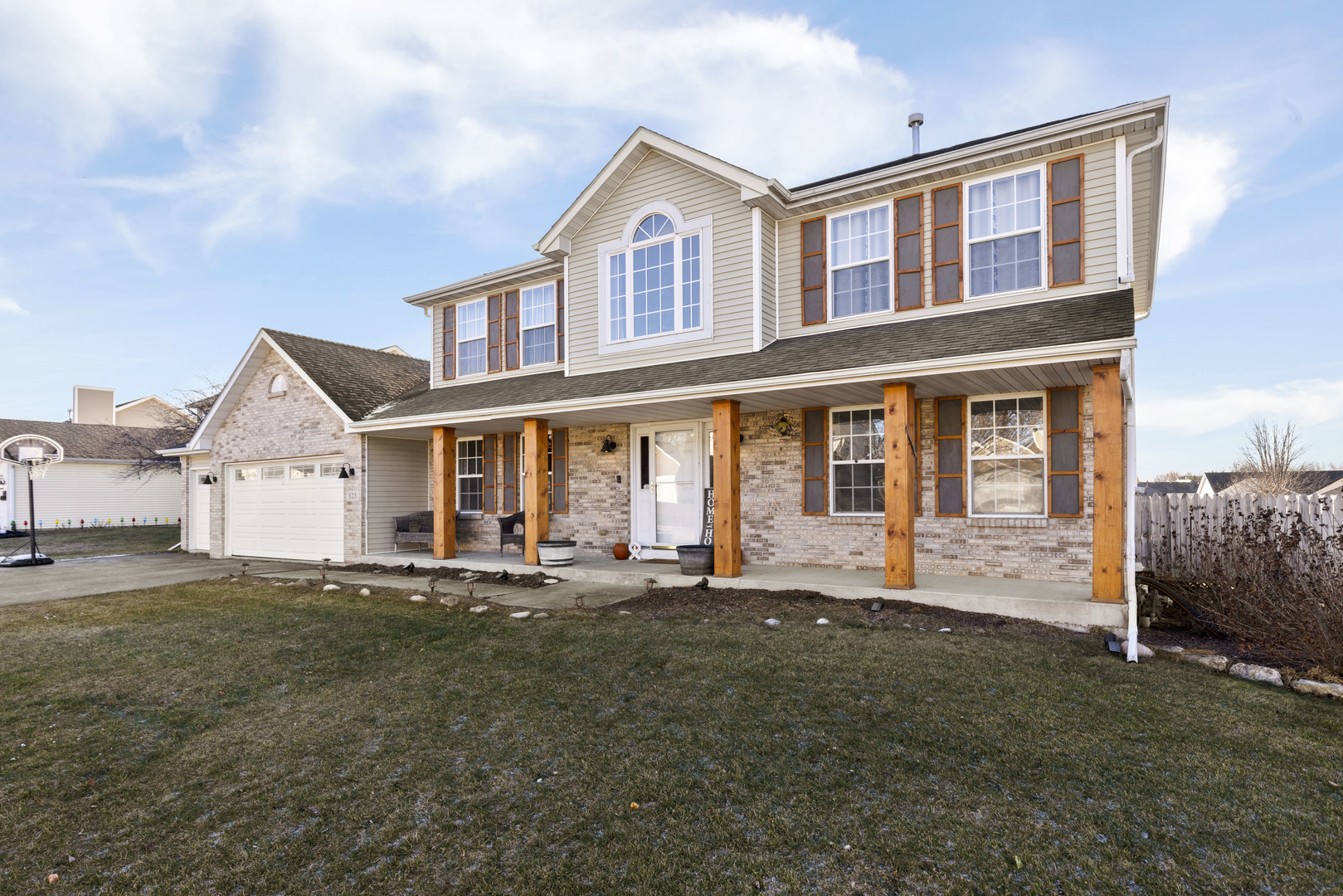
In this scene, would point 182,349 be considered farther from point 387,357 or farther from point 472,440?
point 472,440

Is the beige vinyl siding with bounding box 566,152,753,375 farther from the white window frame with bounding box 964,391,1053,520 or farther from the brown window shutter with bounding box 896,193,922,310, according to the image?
the white window frame with bounding box 964,391,1053,520

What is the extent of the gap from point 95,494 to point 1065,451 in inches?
1426

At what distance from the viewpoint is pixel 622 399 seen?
978cm

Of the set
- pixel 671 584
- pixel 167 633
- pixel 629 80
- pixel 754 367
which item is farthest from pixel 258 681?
pixel 629 80

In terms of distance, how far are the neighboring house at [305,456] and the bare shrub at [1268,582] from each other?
13.4 metres

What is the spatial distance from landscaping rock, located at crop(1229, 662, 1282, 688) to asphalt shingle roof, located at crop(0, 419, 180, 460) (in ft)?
114

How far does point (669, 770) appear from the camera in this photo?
3.71 metres

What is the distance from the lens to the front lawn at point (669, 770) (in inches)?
110

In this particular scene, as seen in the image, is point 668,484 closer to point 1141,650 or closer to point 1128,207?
point 1141,650

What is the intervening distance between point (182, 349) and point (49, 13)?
15.8 meters

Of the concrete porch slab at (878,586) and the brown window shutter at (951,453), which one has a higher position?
the brown window shutter at (951,453)

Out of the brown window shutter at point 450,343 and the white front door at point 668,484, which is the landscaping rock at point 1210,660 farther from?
the brown window shutter at point 450,343

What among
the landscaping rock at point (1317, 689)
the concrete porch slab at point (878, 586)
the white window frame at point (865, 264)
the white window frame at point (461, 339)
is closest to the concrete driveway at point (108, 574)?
the concrete porch slab at point (878, 586)

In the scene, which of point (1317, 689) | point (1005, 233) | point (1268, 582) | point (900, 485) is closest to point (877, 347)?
point (900, 485)
